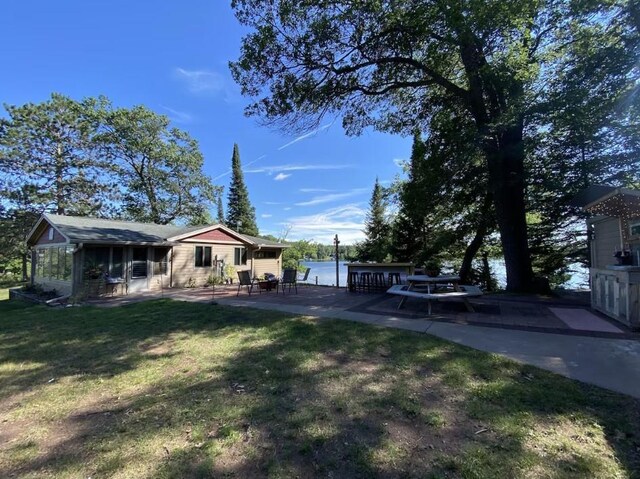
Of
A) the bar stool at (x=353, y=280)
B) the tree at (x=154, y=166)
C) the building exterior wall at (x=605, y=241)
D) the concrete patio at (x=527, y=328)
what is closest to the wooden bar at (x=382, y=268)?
the bar stool at (x=353, y=280)

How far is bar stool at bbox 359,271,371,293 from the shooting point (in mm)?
11072

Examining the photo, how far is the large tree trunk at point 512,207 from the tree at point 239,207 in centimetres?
3146

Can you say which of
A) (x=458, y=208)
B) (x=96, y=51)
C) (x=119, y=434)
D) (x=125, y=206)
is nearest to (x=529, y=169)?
(x=458, y=208)

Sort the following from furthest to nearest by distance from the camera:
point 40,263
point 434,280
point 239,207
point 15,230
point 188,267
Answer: point 239,207 → point 15,230 → point 188,267 → point 40,263 → point 434,280

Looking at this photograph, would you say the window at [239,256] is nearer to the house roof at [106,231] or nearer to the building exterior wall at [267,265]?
the building exterior wall at [267,265]

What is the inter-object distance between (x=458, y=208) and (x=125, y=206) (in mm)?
24893

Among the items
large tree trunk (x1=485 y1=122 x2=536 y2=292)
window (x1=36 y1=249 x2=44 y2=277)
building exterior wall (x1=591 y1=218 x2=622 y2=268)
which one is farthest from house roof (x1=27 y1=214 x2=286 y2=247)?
building exterior wall (x1=591 y1=218 x2=622 y2=268)

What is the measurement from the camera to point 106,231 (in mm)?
13906

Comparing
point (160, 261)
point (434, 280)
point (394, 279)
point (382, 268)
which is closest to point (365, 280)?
point (382, 268)

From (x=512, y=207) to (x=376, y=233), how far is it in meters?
14.2

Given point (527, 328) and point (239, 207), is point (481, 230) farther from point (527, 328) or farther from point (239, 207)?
point (239, 207)

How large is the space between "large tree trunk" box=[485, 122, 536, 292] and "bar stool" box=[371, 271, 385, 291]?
13.1ft

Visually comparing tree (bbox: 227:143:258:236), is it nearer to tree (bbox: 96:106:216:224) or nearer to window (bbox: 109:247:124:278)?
tree (bbox: 96:106:216:224)

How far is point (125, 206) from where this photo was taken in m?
26.4
